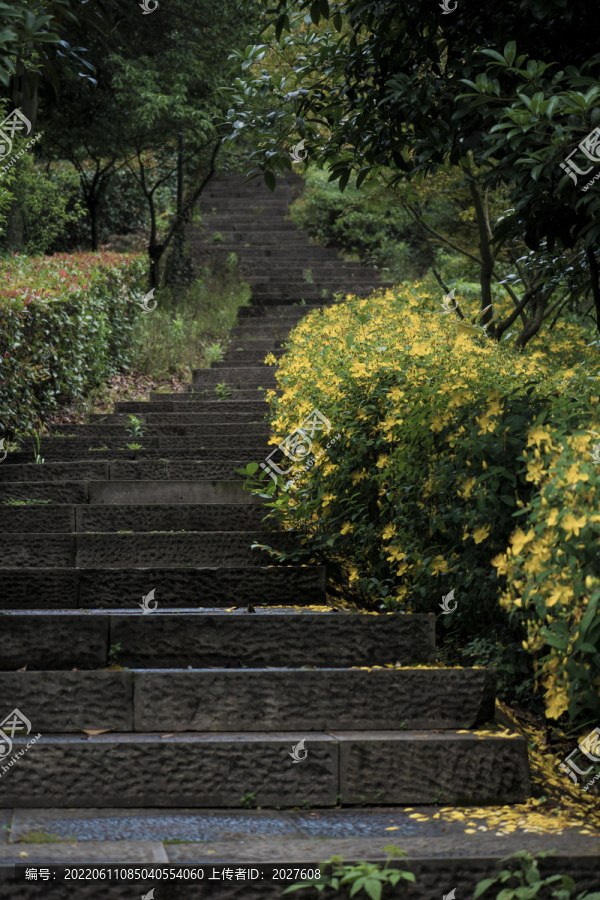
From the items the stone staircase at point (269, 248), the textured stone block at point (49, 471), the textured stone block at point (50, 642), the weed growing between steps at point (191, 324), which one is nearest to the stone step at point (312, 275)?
the stone staircase at point (269, 248)

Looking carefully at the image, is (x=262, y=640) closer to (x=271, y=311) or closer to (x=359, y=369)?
(x=359, y=369)

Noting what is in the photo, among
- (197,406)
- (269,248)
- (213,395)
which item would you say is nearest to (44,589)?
(197,406)

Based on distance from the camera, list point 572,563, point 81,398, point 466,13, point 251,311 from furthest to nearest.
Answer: point 251,311 → point 81,398 → point 466,13 → point 572,563

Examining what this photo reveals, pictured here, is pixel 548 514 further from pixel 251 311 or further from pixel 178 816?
pixel 251 311

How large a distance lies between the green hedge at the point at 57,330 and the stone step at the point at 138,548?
7.26 ft

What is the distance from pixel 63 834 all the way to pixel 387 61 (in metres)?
3.77

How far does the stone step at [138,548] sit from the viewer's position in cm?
457

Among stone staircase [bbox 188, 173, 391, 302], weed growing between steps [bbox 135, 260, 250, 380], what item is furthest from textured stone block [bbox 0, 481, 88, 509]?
stone staircase [bbox 188, 173, 391, 302]

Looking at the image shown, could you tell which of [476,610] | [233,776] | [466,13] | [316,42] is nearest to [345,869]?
[233,776]

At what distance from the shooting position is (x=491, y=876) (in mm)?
2461

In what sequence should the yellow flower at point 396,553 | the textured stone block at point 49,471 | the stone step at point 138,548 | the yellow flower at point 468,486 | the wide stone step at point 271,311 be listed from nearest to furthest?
the yellow flower at point 468,486, the yellow flower at point 396,553, the stone step at point 138,548, the textured stone block at point 49,471, the wide stone step at point 271,311

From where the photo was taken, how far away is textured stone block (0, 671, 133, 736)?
304cm

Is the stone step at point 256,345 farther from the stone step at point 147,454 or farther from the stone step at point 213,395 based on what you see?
the stone step at point 147,454

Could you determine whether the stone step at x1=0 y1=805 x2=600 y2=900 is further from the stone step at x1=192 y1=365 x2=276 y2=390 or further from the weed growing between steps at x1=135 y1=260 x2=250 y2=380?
the weed growing between steps at x1=135 y1=260 x2=250 y2=380
